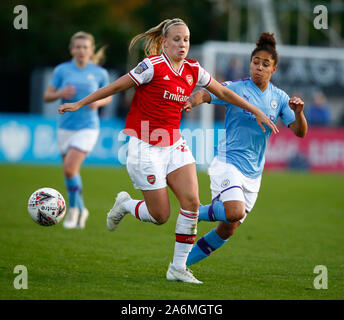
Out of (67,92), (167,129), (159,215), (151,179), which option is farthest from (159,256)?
(67,92)

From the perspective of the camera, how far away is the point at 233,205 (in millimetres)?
6543

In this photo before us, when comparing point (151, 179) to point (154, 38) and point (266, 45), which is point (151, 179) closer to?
point (154, 38)

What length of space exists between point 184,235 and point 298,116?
5.41 ft

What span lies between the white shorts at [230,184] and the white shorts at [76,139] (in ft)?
10.4

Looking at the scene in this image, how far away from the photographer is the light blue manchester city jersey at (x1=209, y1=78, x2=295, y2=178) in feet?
22.7

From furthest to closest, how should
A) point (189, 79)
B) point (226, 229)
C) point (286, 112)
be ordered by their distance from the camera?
point (286, 112) → point (226, 229) → point (189, 79)

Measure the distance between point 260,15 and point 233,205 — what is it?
22244 mm

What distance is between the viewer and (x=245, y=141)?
6945 millimetres

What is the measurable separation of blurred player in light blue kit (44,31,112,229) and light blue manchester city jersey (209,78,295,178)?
308 centimetres

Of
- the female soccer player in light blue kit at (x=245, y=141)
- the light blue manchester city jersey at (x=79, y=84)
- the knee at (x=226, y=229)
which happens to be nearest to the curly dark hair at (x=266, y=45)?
the female soccer player in light blue kit at (x=245, y=141)

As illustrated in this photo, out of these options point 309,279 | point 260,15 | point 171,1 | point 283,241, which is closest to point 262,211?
point 283,241

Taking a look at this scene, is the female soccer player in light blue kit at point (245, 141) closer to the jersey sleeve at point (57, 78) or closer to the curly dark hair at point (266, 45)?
the curly dark hair at point (266, 45)

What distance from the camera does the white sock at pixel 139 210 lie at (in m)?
6.64
